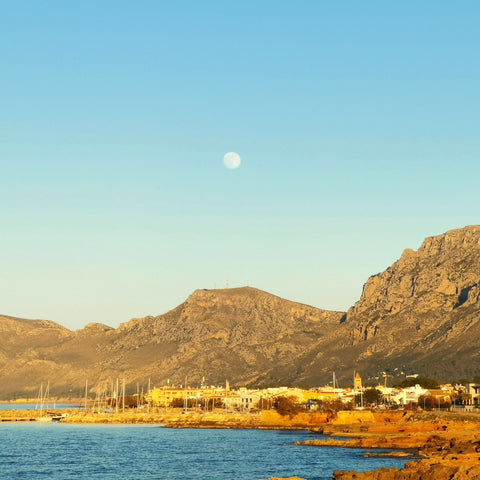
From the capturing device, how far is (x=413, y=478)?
205 feet

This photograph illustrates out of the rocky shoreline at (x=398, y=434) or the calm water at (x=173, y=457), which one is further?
the calm water at (x=173, y=457)

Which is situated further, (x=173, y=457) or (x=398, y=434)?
(x=398, y=434)

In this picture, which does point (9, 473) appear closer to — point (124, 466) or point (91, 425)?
point (124, 466)

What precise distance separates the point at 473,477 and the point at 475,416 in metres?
88.5

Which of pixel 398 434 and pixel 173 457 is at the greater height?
pixel 398 434

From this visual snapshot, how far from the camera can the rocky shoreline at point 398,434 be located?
63.8 metres

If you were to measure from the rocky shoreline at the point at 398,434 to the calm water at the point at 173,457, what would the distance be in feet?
23.4

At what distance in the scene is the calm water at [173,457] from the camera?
86125 mm

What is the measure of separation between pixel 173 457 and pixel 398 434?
126 feet

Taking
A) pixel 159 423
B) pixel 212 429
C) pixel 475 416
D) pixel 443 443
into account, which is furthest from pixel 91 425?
pixel 443 443

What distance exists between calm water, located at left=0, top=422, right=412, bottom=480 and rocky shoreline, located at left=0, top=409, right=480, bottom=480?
7131 millimetres

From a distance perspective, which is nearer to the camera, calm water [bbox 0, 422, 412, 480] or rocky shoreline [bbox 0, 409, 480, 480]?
rocky shoreline [bbox 0, 409, 480, 480]

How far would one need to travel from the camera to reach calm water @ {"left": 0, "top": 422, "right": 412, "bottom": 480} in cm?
8612

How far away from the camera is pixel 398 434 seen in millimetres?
121188
